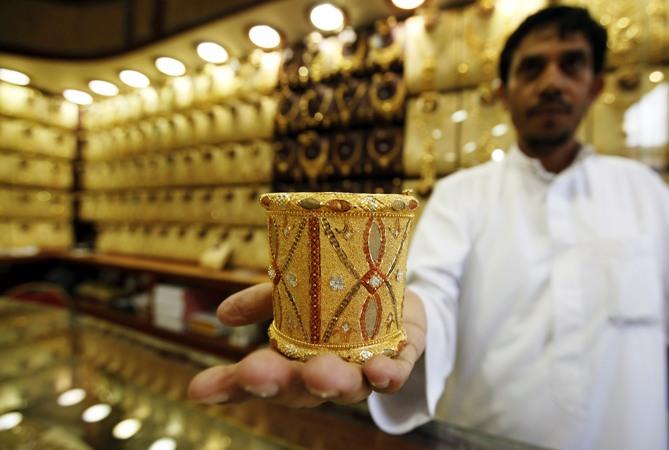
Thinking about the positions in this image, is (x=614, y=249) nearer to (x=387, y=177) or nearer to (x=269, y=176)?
(x=387, y=177)

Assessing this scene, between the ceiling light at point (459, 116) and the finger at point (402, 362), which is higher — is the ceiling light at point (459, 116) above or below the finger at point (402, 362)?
above

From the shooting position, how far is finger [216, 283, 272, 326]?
17.2 inches

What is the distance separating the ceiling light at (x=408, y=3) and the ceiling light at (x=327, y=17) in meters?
0.36

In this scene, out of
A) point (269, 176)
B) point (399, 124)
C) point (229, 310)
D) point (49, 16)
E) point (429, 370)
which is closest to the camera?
point (229, 310)

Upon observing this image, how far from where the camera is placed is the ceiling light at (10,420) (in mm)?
657

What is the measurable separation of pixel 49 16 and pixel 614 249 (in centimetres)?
417

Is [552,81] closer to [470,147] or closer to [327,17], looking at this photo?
[470,147]

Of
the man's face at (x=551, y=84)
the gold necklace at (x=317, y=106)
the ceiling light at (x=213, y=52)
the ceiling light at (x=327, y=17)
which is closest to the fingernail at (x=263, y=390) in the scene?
the man's face at (x=551, y=84)

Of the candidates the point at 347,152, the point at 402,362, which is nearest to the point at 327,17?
the point at 347,152

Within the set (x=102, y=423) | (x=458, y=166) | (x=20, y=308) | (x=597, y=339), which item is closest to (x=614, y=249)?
(x=597, y=339)

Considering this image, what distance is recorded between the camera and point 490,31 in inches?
56.9

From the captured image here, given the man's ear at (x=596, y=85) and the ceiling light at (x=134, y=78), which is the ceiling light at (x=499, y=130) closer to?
the man's ear at (x=596, y=85)

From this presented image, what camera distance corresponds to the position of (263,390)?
0.30m

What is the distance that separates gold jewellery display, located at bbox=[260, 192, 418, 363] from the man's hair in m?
0.87
